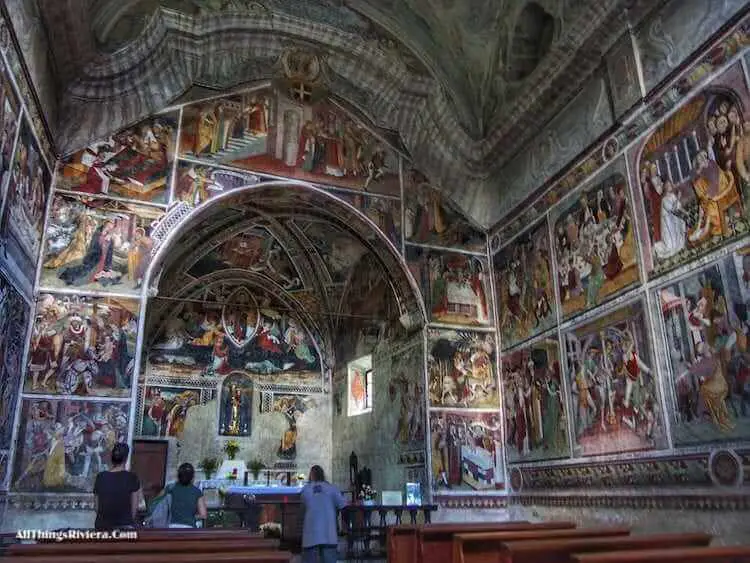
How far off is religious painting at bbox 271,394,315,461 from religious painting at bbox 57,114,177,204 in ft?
27.0

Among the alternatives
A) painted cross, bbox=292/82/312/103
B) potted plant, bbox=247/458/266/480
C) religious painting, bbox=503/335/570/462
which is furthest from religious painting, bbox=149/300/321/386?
religious painting, bbox=503/335/570/462

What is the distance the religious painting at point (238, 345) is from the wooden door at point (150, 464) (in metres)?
2.05

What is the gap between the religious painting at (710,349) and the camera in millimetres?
7555

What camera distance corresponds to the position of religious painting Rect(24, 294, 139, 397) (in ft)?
32.0

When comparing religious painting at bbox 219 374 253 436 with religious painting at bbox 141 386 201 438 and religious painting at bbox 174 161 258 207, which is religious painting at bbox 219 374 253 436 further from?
religious painting at bbox 174 161 258 207

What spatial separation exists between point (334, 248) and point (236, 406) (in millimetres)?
5270

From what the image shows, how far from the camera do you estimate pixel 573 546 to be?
541 cm

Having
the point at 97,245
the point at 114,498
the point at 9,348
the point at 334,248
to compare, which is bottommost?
the point at 114,498

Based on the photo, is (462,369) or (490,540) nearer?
(490,540)

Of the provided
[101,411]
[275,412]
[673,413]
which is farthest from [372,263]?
[673,413]

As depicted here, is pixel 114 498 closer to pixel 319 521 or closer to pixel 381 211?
pixel 319 521

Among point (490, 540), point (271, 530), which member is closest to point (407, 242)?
point (271, 530)

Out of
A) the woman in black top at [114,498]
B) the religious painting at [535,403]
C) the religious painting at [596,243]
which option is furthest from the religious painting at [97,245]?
the religious painting at [596,243]

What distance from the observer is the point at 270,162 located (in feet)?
41.4
